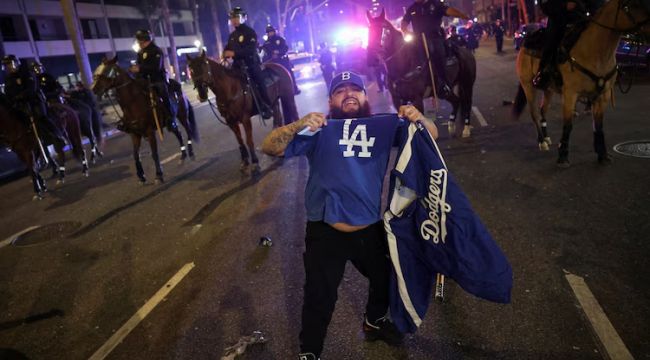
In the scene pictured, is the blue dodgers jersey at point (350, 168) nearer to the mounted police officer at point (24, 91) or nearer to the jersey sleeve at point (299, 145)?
the jersey sleeve at point (299, 145)

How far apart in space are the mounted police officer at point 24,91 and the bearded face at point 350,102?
913cm

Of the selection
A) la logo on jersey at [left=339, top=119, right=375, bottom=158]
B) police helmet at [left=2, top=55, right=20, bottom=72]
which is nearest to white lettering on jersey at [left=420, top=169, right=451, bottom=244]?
la logo on jersey at [left=339, top=119, right=375, bottom=158]

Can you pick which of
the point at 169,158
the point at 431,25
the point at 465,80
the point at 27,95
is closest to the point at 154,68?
the point at 169,158

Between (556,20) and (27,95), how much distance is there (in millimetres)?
10404

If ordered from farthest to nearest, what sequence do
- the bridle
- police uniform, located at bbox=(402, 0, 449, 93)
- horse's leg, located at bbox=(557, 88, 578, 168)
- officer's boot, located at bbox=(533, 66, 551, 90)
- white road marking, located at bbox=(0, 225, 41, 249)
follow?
police uniform, located at bbox=(402, 0, 449, 93) → officer's boot, located at bbox=(533, 66, 551, 90) → white road marking, located at bbox=(0, 225, 41, 249) → horse's leg, located at bbox=(557, 88, 578, 168) → the bridle

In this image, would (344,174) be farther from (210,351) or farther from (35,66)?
(35,66)

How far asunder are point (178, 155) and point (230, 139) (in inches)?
70.1

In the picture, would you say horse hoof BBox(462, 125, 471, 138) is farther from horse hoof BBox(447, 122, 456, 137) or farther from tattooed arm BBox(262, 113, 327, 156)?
tattooed arm BBox(262, 113, 327, 156)

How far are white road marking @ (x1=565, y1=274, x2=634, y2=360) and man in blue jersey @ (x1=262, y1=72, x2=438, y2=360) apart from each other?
1.76 metres

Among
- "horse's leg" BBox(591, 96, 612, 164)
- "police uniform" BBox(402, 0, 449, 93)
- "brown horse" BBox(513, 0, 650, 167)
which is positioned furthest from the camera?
"police uniform" BBox(402, 0, 449, 93)

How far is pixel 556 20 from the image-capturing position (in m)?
6.98

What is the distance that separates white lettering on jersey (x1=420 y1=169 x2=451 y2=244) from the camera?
288 cm

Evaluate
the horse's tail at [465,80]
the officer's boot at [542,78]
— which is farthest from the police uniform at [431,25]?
the officer's boot at [542,78]

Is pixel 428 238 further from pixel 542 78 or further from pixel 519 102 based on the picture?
pixel 519 102
